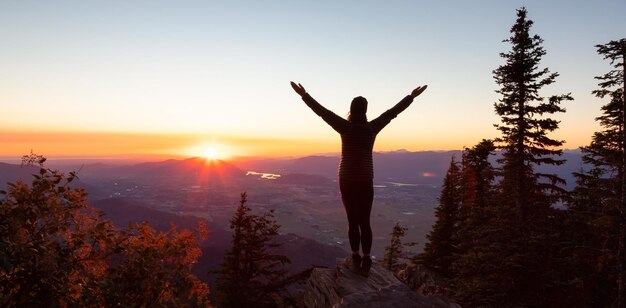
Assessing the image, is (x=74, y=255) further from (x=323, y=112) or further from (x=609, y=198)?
(x=609, y=198)

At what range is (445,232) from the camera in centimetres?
3612

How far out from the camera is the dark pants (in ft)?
21.7

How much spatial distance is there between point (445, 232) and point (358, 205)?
32697mm

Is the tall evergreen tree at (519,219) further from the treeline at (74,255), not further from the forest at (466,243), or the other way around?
the treeline at (74,255)

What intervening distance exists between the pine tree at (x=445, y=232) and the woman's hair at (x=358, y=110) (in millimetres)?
30723

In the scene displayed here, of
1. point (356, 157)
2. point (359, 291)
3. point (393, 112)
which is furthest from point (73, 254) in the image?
point (393, 112)

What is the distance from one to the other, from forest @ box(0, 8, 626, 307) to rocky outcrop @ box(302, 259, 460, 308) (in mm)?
2532

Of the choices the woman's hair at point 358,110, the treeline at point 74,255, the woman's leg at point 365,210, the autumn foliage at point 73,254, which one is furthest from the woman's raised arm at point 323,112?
the autumn foliage at point 73,254

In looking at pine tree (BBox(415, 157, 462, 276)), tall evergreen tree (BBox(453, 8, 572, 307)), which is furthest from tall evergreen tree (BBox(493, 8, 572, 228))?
pine tree (BBox(415, 157, 462, 276))

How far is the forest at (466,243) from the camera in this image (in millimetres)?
4543

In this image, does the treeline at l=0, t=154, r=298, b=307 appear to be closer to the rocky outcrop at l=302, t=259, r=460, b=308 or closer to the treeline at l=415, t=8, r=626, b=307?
the rocky outcrop at l=302, t=259, r=460, b=308

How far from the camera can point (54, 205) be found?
4.75 metres

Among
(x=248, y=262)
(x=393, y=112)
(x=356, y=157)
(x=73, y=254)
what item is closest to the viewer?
(x=73, y=254)

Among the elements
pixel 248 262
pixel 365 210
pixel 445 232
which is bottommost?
pixel 248 262
